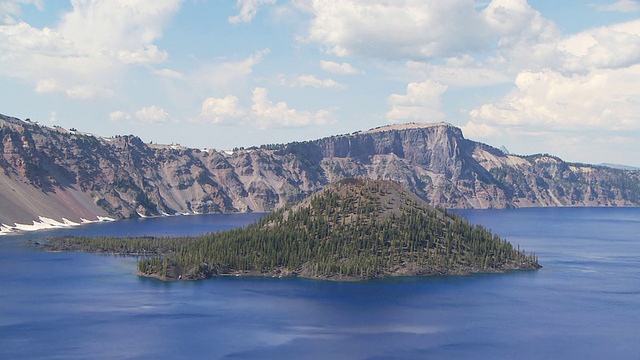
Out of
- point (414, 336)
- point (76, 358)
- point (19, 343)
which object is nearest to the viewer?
point (76, 358)

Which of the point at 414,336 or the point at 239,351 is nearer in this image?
the point at 239,351

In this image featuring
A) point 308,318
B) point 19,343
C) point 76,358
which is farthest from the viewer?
point 308,318

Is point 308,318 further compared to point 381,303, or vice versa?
point 381,303

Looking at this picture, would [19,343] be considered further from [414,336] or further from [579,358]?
[579,358]

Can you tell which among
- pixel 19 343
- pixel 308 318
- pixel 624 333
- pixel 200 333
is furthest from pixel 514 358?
pixel 19 343

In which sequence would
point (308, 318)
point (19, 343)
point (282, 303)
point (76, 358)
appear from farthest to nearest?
1. point (282, 303)
2. point (308, 318)
3. point (19, 343)
4. point (76, 358)

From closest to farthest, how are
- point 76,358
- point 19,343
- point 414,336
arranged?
point 76,358
point 19,343
point 414,336

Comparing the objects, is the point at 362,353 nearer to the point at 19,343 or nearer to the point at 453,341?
the point at 453,341

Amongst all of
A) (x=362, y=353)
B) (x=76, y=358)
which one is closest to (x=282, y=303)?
(x=362, y=353)
